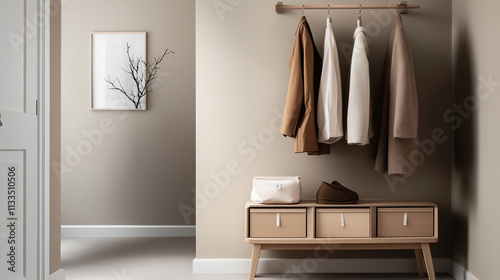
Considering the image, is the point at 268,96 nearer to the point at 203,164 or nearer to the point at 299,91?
the point at 299,91

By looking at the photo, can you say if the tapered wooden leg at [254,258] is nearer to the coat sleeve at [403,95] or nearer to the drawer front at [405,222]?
the drawer front at [405,222]

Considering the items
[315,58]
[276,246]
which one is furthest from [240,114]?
[276,246]

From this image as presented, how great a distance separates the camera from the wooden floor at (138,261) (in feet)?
10.2

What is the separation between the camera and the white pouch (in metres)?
2.86

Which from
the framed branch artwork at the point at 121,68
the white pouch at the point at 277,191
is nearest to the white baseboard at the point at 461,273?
the white pouch at the point at 277,191

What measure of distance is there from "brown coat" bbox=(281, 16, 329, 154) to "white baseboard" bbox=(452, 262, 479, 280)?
1.16 metres

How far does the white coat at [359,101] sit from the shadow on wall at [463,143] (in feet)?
2.05

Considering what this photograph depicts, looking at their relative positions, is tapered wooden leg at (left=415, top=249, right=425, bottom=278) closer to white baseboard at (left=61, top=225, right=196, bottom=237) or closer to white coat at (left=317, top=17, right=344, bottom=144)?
white coat at (left=317, top=17, right=344, bottom=144)

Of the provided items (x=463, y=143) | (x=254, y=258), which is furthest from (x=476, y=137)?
(x=254, y=258)

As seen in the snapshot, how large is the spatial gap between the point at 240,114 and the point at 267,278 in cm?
109

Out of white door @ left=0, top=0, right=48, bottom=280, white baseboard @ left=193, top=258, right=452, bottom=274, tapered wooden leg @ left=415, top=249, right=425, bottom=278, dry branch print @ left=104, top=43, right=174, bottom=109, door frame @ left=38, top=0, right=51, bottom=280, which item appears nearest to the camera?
white door @ left=0, top=0, right=48, bottom=280

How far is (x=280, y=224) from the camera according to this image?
2838 millimetres

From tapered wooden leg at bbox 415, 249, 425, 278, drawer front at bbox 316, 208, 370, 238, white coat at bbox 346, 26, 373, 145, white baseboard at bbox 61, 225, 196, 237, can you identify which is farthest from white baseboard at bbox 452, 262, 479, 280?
white baseboard at bbox 61, 225, 196, 237

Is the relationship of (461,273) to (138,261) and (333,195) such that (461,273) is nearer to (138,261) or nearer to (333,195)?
(333,195)
